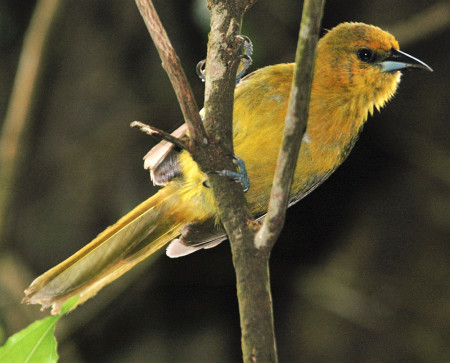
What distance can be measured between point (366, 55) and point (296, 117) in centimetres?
128

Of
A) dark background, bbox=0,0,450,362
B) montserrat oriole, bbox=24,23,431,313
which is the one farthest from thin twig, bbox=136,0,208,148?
dark background, bbox=0,0,450,362

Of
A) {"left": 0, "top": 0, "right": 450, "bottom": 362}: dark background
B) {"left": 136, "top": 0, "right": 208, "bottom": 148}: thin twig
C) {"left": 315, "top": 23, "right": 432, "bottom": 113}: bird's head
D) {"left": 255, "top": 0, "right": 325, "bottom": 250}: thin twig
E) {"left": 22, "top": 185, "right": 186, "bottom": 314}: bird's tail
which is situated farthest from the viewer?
{"left": 0, "top": 0, "right": 450, "bottom": 362}: dark background

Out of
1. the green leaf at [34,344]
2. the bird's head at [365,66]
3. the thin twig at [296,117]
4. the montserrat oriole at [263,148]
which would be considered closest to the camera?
the thin twig at [296,117]

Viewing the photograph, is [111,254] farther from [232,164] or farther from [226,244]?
[226,244]

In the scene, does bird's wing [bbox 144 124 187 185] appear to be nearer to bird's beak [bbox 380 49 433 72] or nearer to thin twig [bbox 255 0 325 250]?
bird's beak [bbox 380 49 433 72]

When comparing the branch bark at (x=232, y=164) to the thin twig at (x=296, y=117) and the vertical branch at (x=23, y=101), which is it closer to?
the thin twig at (x=296, y=117)

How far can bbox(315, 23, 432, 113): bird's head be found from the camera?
95.3 inches

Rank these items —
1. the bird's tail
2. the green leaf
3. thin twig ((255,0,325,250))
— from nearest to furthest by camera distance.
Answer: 1. thin twig ((255,0,325,250))
2. the green leaf
3. the bird's tail

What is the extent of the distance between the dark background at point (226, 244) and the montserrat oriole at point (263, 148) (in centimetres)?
122

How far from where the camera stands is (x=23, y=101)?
300 centimetres

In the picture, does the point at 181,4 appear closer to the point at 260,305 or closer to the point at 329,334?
the point at 329,334

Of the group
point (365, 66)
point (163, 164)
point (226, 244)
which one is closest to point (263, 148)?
point (163, 164)

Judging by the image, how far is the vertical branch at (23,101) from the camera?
296 centimetres

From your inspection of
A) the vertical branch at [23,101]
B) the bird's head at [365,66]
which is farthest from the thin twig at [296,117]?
the vertical branch at [23,101]
